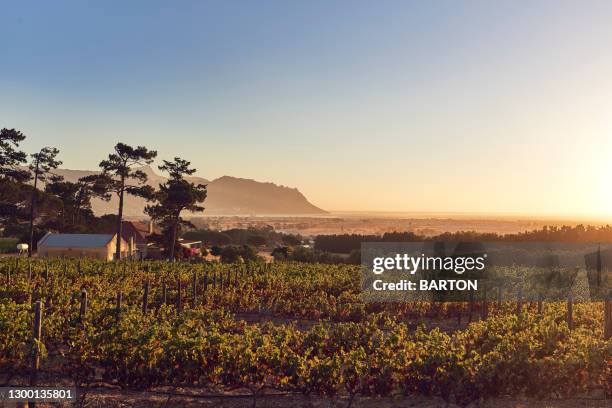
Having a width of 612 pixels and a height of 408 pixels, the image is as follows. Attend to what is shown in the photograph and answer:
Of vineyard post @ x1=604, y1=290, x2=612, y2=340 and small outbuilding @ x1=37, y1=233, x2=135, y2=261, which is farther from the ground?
vineyard post @ x1=604, y1=290, x2=612, y2=340

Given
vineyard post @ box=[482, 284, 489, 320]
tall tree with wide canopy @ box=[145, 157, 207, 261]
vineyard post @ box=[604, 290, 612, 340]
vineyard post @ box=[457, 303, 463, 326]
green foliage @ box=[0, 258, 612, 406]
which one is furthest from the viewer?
tall tree with wide canopy @ box=[145, 157, 207, 261]

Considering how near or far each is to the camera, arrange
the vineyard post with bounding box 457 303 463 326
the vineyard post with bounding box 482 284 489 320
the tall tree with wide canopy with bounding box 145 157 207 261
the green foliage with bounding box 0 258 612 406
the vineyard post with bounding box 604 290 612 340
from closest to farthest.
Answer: the green foliage with bounding box 0 258 612 406
the vineyard post with bounding box 604 290 612 340
the vineyard post with bounding box 457 303 463 326
the vineyard post with bounding box 482 284 489 320
the tall tree with wide canopy with bounding box 145 157 207 261

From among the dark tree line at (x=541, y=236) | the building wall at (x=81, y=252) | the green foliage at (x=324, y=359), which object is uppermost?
the dark tree line at (x=541, y=236)

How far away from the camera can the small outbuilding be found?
45.2 m

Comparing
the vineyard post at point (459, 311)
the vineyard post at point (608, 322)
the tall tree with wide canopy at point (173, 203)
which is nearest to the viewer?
the vineyard post at point (608, 322)

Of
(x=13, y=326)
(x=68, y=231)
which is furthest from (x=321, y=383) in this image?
(x=68, y=231)

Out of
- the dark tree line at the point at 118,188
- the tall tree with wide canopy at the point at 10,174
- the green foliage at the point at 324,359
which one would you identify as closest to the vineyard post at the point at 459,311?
the green foliage at the point at 324,359

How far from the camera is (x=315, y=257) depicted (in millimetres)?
48000

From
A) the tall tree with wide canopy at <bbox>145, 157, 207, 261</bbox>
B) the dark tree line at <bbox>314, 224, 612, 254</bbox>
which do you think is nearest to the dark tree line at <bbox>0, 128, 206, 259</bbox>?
the tall tree with wide canopy at <bbox>145, 157, 207, 261</bbox>

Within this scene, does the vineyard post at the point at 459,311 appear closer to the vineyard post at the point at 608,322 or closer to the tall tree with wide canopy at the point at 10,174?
the vineyard post at the point at 608,322

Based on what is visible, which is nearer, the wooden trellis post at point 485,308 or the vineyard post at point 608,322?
the vineyard post at point 608,322

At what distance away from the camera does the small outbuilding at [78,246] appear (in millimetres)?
45188

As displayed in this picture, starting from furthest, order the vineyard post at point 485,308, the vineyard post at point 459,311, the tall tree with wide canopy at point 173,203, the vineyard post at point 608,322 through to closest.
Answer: the tall tree with wide canopy at point 173,203, the vineyard post at point 485,308, the vineyard post at point 459,311, the vineyard post at point 608,322

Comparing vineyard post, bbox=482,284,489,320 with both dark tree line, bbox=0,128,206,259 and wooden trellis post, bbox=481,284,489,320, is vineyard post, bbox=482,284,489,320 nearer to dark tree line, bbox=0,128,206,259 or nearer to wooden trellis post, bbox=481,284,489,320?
wooden trellis post, bbox=481,284,489,320
